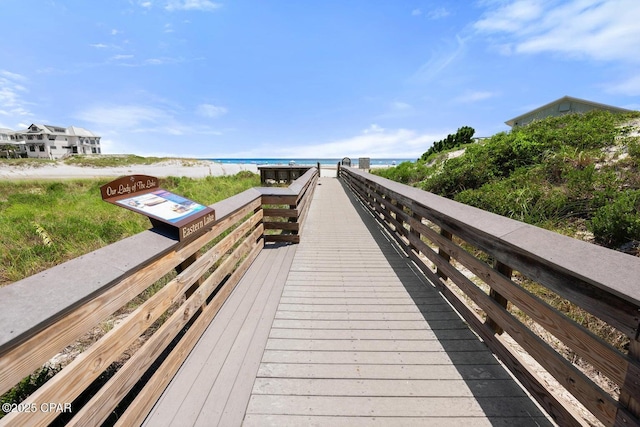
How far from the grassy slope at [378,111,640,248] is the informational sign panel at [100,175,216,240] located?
594 cm

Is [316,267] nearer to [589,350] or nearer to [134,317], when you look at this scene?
[134,317]

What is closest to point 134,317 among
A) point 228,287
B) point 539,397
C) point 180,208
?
point 180,208

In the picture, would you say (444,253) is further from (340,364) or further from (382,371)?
(340,364)

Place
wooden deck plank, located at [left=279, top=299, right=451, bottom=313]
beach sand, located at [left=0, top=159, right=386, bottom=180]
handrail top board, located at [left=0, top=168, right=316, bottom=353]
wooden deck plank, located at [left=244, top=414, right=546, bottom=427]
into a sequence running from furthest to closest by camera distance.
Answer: beach sand, located at [left=0, top=159, right=386, bottom=180] → wooden deck plank, located at [left=279, top=299, right=451, bottom=313] → wooden deck plank, located at [left=244, top=414, right=546, bottom=427] → handrail top board, located at [left=0, top=168, right=316, bottom=353]

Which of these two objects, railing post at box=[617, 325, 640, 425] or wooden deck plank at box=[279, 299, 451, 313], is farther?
wooden deck plank at box=[279, 299, 451, 313]

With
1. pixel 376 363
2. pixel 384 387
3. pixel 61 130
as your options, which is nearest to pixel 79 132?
pixel 61 130

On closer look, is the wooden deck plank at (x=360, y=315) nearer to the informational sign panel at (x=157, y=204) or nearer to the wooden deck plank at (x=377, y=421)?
the wooden deck plank at (x=377, y=421)

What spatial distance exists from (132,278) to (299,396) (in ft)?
4.91

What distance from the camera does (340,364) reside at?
8.35 feet

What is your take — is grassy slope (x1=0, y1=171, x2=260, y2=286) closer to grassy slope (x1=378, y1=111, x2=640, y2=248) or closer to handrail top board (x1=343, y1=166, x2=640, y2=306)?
handrail top board (x1=343, y1=166, x2=640, y2=306)

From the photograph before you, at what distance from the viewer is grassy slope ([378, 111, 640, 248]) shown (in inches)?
190

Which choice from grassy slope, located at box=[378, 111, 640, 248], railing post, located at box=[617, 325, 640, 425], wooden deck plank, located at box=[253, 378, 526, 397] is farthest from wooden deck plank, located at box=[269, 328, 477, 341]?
grassy slope, located at box=[378, 111, 640, 248]

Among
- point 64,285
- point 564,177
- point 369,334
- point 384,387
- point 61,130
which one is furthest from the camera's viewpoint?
point 61,130

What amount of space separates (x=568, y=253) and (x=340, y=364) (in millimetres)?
1909
